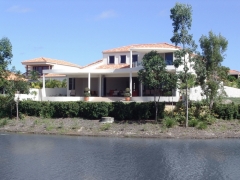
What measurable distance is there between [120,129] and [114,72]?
1316 cm

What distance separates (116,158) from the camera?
21750 mm

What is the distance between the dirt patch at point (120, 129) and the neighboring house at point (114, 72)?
9.63 m

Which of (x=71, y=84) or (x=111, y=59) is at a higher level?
(x=111, y=59)

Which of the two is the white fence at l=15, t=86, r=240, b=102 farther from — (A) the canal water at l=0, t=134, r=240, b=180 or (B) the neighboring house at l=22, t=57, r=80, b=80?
(B) the neighboring house at l=22, t=57, r=80, b=80

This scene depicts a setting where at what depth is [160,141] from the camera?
28188 mm

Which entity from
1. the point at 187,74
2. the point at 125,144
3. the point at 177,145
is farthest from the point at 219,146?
the point at 187,74

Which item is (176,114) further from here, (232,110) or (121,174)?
(121,174)

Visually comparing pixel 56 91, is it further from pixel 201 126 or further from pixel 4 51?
pixel 201 126

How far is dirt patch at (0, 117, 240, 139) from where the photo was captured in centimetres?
3042

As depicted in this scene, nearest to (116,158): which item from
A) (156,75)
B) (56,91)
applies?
(156,75)

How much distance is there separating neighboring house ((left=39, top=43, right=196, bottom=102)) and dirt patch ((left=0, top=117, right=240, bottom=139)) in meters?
9.63

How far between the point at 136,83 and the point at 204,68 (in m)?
15.2

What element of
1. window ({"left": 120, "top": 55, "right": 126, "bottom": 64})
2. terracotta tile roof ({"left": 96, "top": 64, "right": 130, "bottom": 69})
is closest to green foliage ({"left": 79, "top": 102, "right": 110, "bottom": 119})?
terracotta tile roof ({"left": 96, "top": 64, "right": 130, "bottom": 69})

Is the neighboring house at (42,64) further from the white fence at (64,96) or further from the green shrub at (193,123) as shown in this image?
the green shrub at (193,123)
